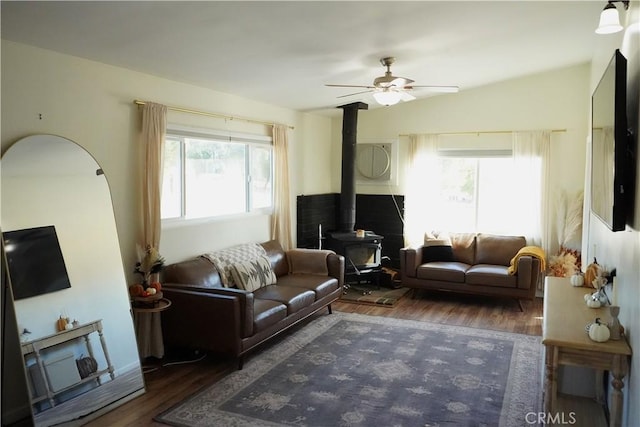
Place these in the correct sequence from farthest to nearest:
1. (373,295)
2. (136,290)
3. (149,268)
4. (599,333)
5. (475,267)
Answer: (373,295) < (475,267) < (149,268) < (136,290) < (599,333)

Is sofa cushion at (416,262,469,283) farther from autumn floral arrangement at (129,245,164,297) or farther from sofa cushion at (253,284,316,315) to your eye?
autumn floral arrangement at (129,245,164,297)

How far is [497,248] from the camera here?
6145mm

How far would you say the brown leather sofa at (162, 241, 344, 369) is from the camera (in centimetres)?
380

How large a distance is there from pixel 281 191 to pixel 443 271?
6.99 feet

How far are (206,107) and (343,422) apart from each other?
3.08 metres

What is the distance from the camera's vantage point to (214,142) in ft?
16.2

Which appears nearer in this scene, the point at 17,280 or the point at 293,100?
the point at 17,280

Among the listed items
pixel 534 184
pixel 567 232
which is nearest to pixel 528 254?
pixel 567 232

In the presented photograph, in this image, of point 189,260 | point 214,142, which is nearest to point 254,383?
point 189,260

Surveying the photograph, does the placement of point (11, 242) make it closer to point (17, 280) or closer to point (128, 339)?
point (17, 280)

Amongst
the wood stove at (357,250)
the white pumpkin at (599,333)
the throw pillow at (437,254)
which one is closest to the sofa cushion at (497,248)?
the throw pillow at (437,254)

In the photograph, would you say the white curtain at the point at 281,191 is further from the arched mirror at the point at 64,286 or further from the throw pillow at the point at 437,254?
the arched mirror at the point at 64,286

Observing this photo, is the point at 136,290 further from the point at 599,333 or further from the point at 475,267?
the point at 475,267

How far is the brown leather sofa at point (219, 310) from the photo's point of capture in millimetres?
3801
